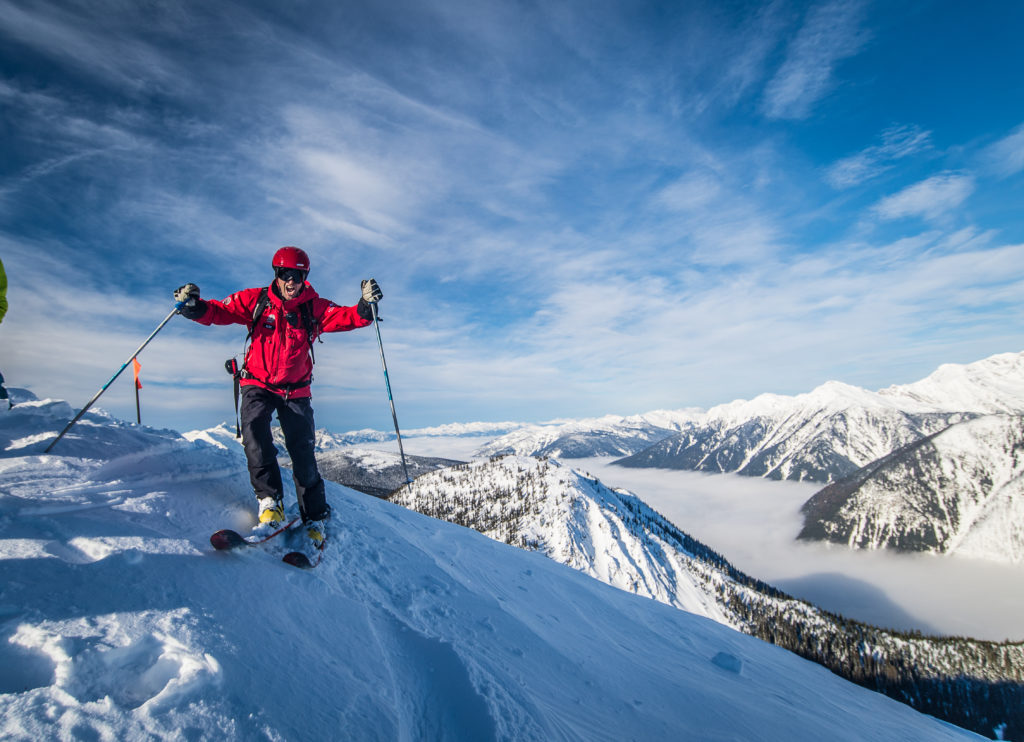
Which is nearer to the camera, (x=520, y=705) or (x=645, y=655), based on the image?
(x=520, y=705)

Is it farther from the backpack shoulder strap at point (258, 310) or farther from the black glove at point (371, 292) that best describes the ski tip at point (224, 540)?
the black glove at point (371, 292)

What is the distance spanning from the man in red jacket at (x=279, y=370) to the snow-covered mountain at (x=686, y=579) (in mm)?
67319

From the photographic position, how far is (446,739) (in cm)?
368

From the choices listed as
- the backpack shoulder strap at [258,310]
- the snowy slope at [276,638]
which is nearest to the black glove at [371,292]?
the backpack shoulder strap at [258,310]

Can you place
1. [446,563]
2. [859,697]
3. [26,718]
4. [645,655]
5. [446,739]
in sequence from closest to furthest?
[26,718]
[446,739]
[645,655]
[446,563]
[859,697]

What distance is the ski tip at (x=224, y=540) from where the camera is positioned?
5203 millimetres

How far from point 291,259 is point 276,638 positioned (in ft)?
18.2

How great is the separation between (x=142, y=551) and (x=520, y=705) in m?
4.29

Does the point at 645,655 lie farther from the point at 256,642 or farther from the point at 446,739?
the point at 256,642

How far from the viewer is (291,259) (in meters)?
7.09

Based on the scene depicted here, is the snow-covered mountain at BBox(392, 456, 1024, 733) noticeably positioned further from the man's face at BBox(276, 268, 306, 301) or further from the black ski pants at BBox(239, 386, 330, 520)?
the man's face at BBox(276, 268, 306, 301)

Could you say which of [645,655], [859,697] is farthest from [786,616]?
[645,655]

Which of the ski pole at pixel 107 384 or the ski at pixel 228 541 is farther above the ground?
the ski pole at pixel 107 384

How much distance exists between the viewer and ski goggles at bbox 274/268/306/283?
7.09 m
